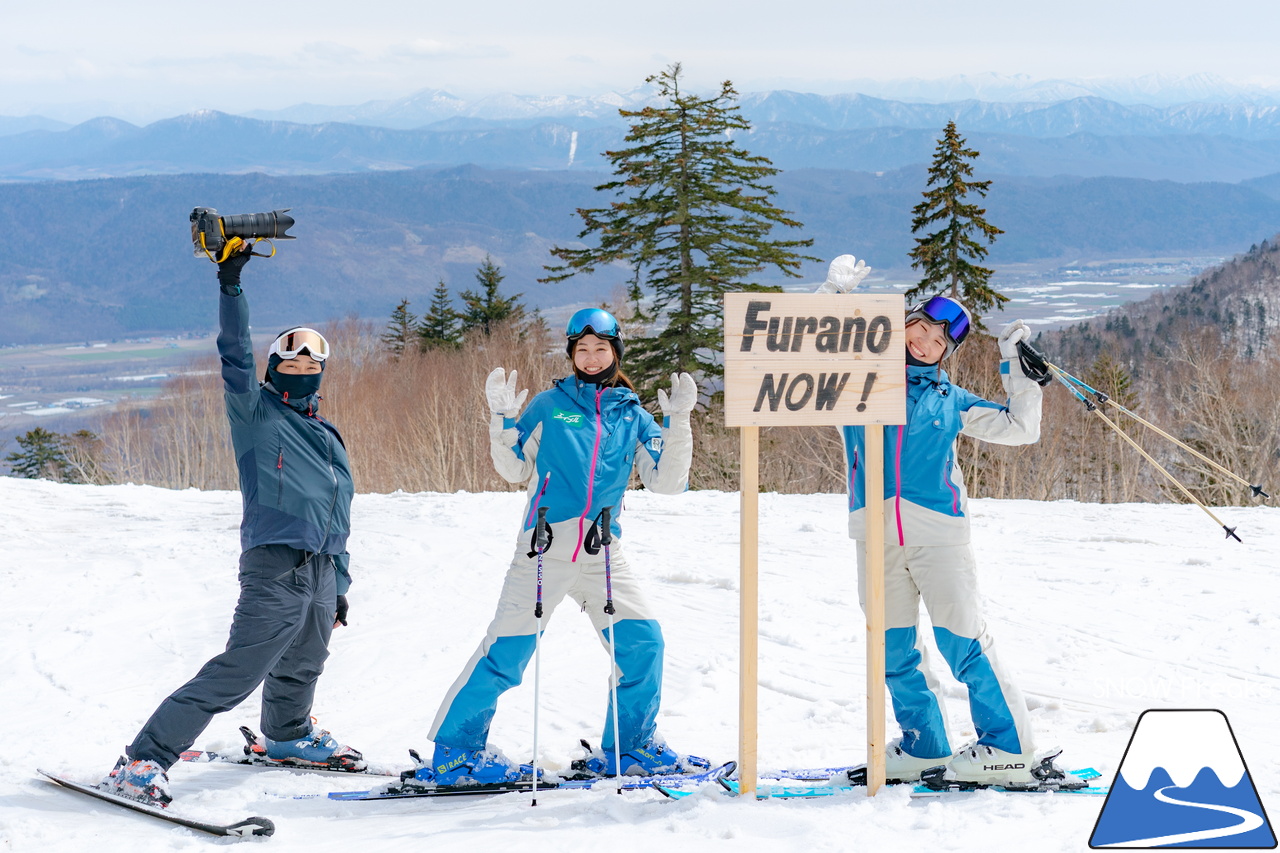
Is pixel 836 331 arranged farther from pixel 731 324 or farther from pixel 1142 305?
pixel 1142 305

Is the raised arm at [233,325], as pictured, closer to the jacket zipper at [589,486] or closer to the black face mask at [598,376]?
the black face mask at [598,376]

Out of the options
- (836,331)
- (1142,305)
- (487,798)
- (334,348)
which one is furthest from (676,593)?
(1142,305)

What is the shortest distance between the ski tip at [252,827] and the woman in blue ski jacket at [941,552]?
2535mm

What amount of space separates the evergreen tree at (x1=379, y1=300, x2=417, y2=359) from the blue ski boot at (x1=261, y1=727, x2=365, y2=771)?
147 ft

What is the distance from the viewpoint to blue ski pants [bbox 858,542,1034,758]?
4117 mm

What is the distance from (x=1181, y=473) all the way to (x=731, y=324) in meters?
42.2

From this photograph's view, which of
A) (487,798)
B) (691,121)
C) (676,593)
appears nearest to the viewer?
(487,798)

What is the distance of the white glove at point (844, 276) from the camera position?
4.32 meters

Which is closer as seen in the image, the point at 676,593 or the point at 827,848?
the point at 827,848

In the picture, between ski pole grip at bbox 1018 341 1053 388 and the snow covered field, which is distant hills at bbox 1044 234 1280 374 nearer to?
the snow covered field

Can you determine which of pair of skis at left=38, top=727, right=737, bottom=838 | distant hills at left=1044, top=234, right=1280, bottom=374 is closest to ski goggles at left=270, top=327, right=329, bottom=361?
pair of skis at left=38, top=727, right=737, bottom=838

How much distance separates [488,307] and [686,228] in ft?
58.7

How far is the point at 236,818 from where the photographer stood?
4.02m

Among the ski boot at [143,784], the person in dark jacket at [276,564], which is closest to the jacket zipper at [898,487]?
the person in dark jacket at [276,564]
